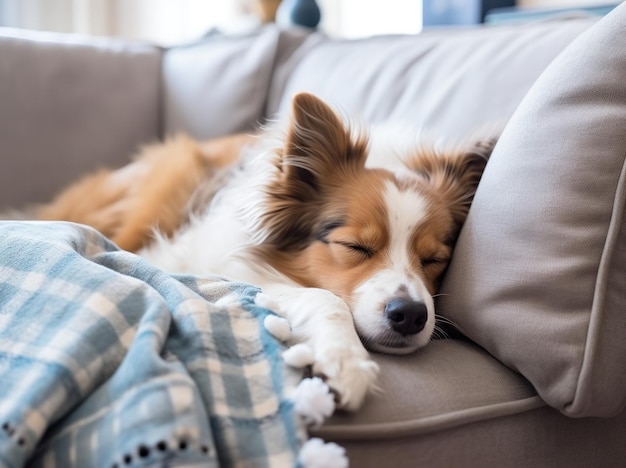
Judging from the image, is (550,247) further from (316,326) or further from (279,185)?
(279,185)

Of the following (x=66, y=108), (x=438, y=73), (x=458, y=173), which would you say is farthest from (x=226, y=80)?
(x=458, y=173)

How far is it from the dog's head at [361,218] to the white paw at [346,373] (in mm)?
222

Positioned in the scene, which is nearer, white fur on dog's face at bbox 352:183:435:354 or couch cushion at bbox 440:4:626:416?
couch cushion at bbox 440:4:626:416

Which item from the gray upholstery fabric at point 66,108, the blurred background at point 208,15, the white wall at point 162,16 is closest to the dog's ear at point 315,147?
the gray upholstery fabric at point 66,108

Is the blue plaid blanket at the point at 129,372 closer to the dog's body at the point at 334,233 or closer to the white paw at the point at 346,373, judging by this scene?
the white paw at the point at 346,373

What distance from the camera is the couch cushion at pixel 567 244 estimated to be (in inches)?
46.7

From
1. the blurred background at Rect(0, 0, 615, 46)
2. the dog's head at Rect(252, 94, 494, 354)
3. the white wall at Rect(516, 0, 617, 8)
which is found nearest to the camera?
the dog's head at Rect(252, 94, 494, 354)

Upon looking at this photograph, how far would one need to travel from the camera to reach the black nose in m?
1.36

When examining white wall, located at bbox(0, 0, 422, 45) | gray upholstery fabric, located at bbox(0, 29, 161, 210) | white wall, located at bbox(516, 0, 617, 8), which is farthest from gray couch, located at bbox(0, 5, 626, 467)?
white wall, located at bbox(0, 0, 422, 45)

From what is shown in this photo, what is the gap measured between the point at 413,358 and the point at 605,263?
381mm

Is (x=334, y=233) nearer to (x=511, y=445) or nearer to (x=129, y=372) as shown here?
(x=511, y=445)

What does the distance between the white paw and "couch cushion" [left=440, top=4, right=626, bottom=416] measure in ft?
0.93

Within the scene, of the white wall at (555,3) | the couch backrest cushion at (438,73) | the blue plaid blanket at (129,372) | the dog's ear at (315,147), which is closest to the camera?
the blue plaid blanket at (129,372)

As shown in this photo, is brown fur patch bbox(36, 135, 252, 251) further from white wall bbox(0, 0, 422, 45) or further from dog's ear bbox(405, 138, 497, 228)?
white wall bbox(0, 0, 422, 45)
